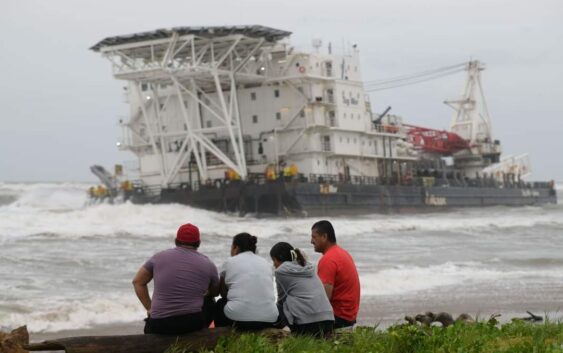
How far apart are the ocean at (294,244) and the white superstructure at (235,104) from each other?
4.18 m

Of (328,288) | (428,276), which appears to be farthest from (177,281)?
(428,276)

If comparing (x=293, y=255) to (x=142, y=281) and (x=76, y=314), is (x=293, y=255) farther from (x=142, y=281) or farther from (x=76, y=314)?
(x=76, y=314)

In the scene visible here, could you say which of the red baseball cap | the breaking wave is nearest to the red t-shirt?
the red baseball cap

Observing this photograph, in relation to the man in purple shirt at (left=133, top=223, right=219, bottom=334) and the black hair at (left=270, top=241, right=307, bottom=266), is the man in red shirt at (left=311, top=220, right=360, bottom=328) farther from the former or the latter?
the man in purple shirt at (left=133, top=223, right=219, bottom=334)

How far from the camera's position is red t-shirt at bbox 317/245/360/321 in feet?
27.8

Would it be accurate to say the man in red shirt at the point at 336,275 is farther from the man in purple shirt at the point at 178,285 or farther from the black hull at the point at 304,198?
the black hull at the point at 304,198

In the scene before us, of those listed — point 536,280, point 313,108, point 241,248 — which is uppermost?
point 313,108

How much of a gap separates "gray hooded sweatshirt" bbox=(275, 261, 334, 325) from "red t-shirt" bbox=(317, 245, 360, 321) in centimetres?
43

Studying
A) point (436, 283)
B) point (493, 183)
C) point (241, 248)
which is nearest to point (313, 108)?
point (493, 183)

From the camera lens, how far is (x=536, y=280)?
721 inches

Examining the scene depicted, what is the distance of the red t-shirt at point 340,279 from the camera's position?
27.8ft

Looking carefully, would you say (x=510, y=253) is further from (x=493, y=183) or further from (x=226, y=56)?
(x=493, y=183)

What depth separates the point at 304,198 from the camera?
4531 centimetres

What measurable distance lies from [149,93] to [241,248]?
→ 43970mm
